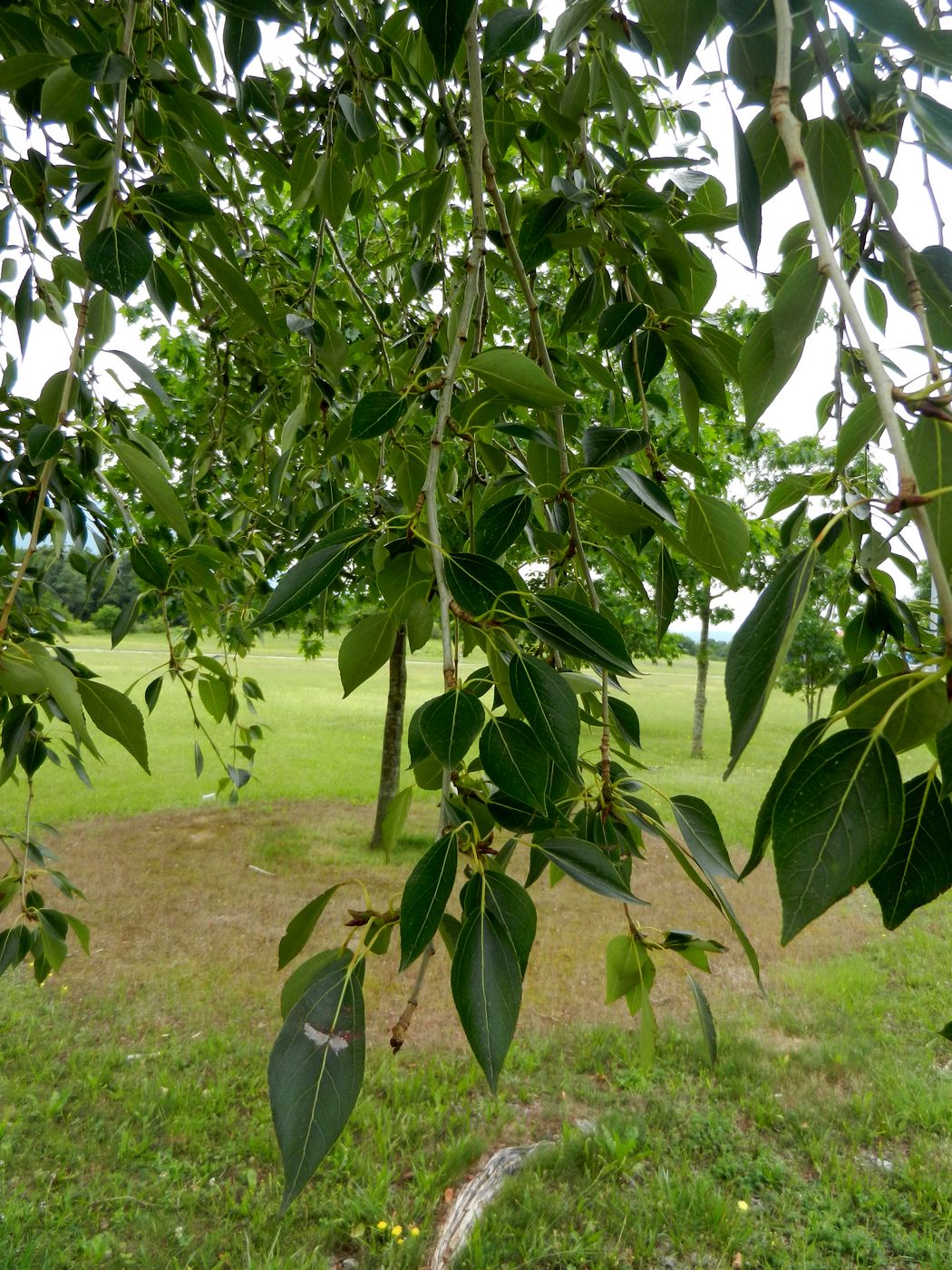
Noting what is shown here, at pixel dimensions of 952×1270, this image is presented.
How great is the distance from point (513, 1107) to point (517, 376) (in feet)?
8.82

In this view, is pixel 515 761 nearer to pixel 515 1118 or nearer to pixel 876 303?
pixel 876 303

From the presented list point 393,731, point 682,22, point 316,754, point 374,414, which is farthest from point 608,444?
point 316,754

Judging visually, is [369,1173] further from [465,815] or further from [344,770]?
[344,770]

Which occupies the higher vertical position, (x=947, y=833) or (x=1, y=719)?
(x=947, y=833)

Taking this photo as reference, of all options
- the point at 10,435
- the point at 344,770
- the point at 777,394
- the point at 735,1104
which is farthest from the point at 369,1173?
the point at 344,770

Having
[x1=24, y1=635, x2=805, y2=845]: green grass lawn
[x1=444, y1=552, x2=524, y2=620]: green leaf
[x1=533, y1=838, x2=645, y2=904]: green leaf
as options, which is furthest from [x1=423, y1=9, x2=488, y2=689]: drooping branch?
[x1=24, y1=635, x2=805, y2=845]: green grass lawn

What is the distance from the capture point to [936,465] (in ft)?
1.13

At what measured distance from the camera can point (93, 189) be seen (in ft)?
2.31

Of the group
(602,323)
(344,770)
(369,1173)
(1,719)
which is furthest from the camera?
(344,770)

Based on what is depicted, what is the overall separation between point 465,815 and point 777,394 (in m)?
0.26

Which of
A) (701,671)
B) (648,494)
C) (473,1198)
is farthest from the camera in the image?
(701,671)

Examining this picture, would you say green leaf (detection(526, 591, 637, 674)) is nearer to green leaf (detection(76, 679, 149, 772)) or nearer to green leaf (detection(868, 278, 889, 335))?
green leaf (detection(76, 679, 149, 772))

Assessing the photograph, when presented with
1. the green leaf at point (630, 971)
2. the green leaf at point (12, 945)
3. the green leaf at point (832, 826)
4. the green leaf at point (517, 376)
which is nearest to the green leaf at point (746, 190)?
the green leaf at point (517, 376)

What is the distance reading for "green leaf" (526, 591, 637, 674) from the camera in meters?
0.45
